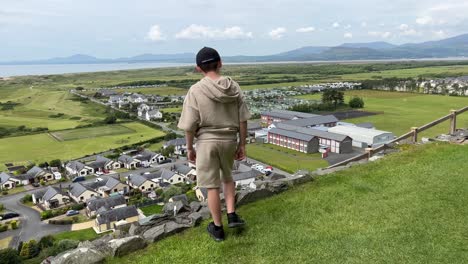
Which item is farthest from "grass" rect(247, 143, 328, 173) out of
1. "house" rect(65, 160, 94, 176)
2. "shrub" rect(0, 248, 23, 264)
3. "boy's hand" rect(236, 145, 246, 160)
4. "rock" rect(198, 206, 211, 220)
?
"boy's hand" rect(236, 145, 246, 160)

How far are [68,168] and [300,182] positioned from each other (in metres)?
32.4

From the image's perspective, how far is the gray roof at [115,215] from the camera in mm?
20573

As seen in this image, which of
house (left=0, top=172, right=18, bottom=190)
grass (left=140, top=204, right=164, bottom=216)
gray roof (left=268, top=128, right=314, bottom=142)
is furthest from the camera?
gray roof (left=268, top=128, right=314, bottom=142)

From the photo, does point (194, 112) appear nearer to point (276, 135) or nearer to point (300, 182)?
point (300, 182)

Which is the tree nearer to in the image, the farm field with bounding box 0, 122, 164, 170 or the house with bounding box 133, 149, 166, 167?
the farm field with bounding box 0, 122, 164, 170

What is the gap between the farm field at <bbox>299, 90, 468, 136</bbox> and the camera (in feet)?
152

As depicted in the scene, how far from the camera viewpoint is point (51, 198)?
26.2 metres

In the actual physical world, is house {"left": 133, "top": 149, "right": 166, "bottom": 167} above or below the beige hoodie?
below

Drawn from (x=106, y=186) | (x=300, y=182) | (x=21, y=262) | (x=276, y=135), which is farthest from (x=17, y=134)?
(x=300, y=182)

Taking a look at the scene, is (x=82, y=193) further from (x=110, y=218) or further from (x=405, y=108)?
(x=405, y=108)

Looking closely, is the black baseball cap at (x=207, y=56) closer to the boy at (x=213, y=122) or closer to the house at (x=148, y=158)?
the boy at (x=213, y=122)

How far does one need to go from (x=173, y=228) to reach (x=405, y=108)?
62734 millimetres

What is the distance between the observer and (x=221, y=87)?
13.0ft

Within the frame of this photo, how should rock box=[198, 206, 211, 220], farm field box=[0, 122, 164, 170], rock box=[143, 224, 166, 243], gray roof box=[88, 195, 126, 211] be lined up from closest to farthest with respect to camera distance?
rock box=[143, 224, 166, 243]
rock box=[198, 206, 211, 220]
gray roof box=[88, 195, 126, 211]
farm field box=[0, 122, 164, 170]
